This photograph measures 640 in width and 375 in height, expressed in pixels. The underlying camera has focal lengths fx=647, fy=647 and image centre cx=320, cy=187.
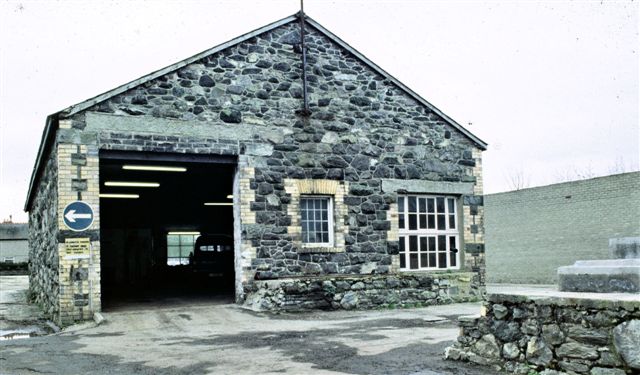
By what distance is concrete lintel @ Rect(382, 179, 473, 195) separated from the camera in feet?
53.7

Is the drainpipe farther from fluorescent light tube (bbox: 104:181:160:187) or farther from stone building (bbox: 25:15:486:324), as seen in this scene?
fluorescent light tube (bbox: 104:181:160:187)

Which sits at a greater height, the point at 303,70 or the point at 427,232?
the point at 303,70

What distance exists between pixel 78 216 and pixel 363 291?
253 inches

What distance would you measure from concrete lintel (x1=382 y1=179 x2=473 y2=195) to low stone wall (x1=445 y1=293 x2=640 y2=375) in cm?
841

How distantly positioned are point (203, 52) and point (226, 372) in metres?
8.47

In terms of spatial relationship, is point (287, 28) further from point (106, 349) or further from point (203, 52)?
point (106, 349)

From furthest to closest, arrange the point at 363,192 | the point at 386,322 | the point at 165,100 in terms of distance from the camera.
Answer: the point at 363,192, the point at 165,100, the point at 386,322

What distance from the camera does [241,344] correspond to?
32.4ft

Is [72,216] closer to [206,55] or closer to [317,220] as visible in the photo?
[206,55]

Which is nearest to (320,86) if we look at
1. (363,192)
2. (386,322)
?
(363,192)

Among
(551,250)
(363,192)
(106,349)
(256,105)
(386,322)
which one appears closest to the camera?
(106,349)

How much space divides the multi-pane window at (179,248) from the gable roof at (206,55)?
1061 cm

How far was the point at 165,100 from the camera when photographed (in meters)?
13.8

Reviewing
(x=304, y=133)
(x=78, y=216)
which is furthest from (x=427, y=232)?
(x=78, y=216)
